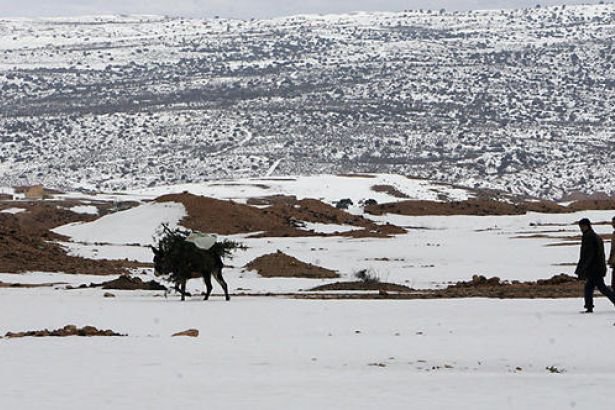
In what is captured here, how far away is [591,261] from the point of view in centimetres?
2208

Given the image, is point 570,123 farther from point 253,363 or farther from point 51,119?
point 253,363

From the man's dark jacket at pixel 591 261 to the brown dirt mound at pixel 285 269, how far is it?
1707cm

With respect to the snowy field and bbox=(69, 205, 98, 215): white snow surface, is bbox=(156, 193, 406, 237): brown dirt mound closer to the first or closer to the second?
bbox=(69, 205, 98, 215): white snow surface

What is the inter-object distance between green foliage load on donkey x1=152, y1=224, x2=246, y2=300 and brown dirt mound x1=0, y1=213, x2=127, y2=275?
12.1m

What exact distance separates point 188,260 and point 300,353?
1116cm

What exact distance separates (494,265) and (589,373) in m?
28.8

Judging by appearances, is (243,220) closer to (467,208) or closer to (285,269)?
(467,208)

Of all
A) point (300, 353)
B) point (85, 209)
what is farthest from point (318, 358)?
point (85, 209)

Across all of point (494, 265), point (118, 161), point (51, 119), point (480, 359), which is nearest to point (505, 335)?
point (480, 359)

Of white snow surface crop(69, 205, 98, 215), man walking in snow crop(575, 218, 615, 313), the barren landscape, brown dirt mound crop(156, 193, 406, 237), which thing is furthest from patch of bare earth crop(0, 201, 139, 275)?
white snow surface crop(69, 205, 98, 215)

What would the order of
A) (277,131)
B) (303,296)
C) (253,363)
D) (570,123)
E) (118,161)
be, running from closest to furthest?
(253,363), (303,296), (118,161), (277,131), (570,123)

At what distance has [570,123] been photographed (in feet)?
626

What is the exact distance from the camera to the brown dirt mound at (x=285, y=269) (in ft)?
129

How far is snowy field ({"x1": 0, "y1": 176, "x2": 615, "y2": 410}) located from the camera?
42.9ft
